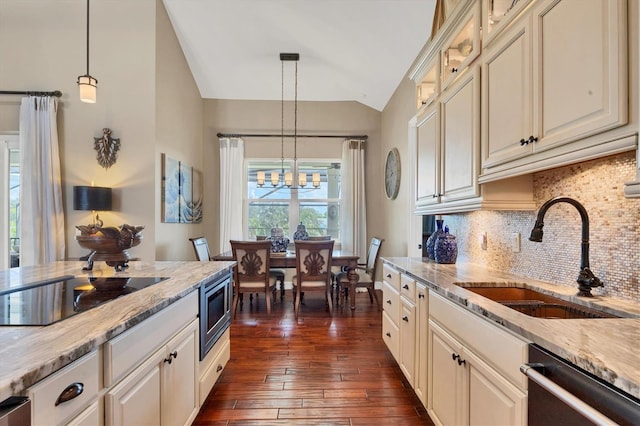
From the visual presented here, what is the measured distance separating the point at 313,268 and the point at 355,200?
1764 mm

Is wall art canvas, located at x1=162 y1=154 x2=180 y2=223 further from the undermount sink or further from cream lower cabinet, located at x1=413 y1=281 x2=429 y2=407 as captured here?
the undermount sink

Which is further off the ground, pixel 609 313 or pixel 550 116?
pixel 550 116

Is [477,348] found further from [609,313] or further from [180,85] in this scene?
[180,85]

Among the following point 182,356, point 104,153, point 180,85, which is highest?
point 180,85

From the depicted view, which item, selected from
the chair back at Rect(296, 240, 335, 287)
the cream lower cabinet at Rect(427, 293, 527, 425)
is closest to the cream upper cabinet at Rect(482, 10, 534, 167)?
the cream lower cabinet at Rect(427, 293, 527, 425)

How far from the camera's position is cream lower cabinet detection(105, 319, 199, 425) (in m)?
1.03

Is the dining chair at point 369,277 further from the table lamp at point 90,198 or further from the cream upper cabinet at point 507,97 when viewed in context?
the table lamp at point 90,198

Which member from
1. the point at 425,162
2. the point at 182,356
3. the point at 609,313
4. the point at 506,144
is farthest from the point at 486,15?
the point at 182,356

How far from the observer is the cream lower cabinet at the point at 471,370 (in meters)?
1.01

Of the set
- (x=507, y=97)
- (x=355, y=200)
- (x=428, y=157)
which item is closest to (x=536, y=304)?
(x=507, y=97)

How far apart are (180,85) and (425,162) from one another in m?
3.60

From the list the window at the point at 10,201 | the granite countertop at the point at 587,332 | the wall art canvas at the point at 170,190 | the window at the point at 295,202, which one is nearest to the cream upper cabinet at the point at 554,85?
the granite countertop at the point at 587,332

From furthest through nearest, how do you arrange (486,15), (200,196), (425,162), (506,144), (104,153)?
(200,196) → (104,153) → (425,162) → (486,15) → (506,144)

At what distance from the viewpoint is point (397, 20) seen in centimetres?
304
